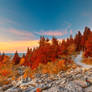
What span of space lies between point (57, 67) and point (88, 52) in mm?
15373

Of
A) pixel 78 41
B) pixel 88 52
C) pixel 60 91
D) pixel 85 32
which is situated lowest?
pixel 60 91

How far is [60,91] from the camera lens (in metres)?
5.43

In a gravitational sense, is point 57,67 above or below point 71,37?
below

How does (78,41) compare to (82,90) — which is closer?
(82,90)

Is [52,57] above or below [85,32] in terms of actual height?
below

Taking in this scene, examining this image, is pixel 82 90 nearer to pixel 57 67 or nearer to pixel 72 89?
pixel 72 89

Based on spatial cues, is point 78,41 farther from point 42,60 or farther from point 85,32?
point 42,60

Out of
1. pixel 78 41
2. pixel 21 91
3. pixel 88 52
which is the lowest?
pixel 21 91

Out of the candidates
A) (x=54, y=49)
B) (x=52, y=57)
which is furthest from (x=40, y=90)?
(x=54, y=49)

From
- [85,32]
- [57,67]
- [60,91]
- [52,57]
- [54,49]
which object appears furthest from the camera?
[85,32]

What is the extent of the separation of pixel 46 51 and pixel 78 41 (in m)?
27.1

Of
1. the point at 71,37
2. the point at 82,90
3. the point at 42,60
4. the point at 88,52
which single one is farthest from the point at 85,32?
the point at 82,90

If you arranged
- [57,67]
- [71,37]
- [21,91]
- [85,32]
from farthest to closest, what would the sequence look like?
[71,37] → [85,32] → [57,67] → [21,91]

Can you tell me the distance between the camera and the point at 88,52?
2619cm
